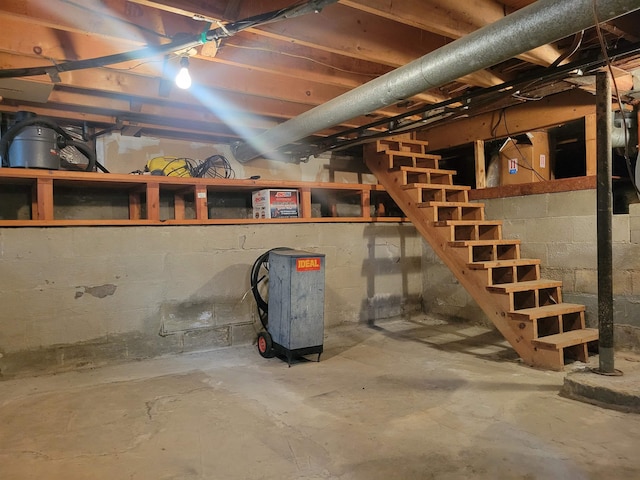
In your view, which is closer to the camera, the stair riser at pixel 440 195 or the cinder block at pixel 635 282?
the cinder block at pixel 635 282

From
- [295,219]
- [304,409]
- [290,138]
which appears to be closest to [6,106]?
[290,138]

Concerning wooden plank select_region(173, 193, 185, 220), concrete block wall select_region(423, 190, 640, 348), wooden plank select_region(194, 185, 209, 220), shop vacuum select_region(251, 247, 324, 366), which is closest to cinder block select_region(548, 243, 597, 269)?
concrete block wall select_region(423, 190, 640, 348)

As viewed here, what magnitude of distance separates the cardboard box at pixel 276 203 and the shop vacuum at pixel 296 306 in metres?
0.74

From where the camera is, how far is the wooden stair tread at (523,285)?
3.36 m

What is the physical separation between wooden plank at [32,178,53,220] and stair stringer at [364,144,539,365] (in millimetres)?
2968

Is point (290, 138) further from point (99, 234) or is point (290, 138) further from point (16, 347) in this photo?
point (16, 347)

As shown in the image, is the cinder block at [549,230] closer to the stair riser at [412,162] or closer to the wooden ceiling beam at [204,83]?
the stair riser at [412,162]

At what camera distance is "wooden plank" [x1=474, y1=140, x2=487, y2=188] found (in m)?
4.46

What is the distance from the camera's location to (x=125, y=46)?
2496 mm

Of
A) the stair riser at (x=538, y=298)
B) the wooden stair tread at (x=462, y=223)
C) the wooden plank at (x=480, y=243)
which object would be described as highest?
the wooden stair tread at (x=462, y=223)

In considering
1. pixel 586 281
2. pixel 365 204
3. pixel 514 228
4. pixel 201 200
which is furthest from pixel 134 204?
pixel 586 281

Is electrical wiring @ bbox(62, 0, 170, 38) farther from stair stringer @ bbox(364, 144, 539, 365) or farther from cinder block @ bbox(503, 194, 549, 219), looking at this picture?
cinder block @ bbox(503, 194, 549, 219)

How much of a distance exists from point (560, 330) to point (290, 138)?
2.68 metres

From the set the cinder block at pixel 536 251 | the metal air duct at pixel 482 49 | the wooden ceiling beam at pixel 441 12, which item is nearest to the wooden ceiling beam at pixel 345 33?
the metal air duct at pixel 482 49
